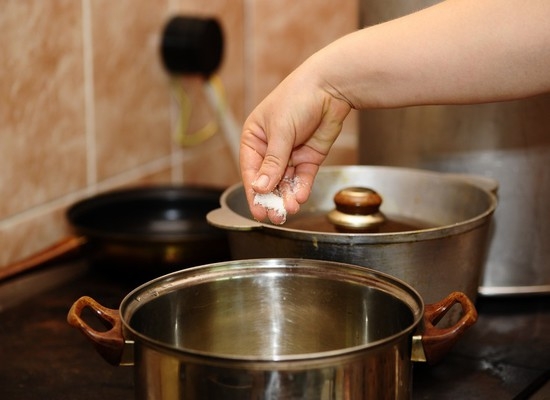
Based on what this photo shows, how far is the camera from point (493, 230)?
99 cm

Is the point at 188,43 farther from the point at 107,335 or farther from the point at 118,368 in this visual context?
the point at 107,335

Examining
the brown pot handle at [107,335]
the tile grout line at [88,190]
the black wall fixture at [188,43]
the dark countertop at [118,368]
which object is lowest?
the dark countertop at [118,368]

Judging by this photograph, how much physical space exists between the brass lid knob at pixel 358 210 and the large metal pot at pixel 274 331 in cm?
13

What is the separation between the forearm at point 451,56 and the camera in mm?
679

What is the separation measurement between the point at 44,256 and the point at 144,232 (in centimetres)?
19

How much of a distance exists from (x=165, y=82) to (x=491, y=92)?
772 mm

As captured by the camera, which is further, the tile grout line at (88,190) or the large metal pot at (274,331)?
the tile grout line at (88,190)

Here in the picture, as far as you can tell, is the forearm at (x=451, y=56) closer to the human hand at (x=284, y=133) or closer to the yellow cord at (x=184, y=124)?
the human hand at (x=284, y=133)

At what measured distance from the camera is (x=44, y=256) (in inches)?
39.9

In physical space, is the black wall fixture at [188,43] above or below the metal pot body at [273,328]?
above

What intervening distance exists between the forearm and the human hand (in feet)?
0.06

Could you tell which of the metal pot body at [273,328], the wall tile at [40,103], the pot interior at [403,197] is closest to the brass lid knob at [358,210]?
the pot interior at [403,197]

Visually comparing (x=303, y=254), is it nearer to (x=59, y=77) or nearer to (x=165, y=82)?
(x=59, y=77)

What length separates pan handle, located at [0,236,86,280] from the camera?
3.24 ft
